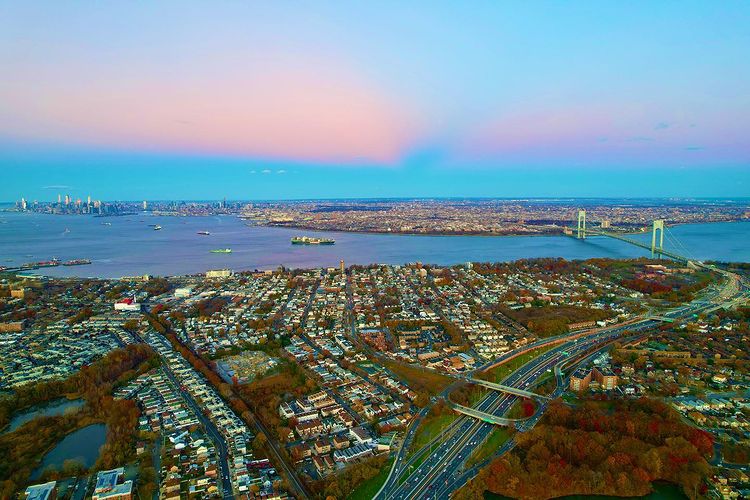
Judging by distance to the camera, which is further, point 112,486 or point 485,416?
point 485,416

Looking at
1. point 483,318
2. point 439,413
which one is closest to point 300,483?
point 439,413

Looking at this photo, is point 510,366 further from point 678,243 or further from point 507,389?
point 678,243

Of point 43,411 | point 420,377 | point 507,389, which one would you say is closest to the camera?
point 43,411

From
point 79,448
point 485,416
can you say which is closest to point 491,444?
point 485,416

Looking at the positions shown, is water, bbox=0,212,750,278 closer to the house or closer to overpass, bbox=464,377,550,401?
overpass, bbox=464,377,550,401

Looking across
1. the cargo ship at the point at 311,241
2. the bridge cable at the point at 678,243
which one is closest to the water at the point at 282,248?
the bridge cable at the point at 678,243
